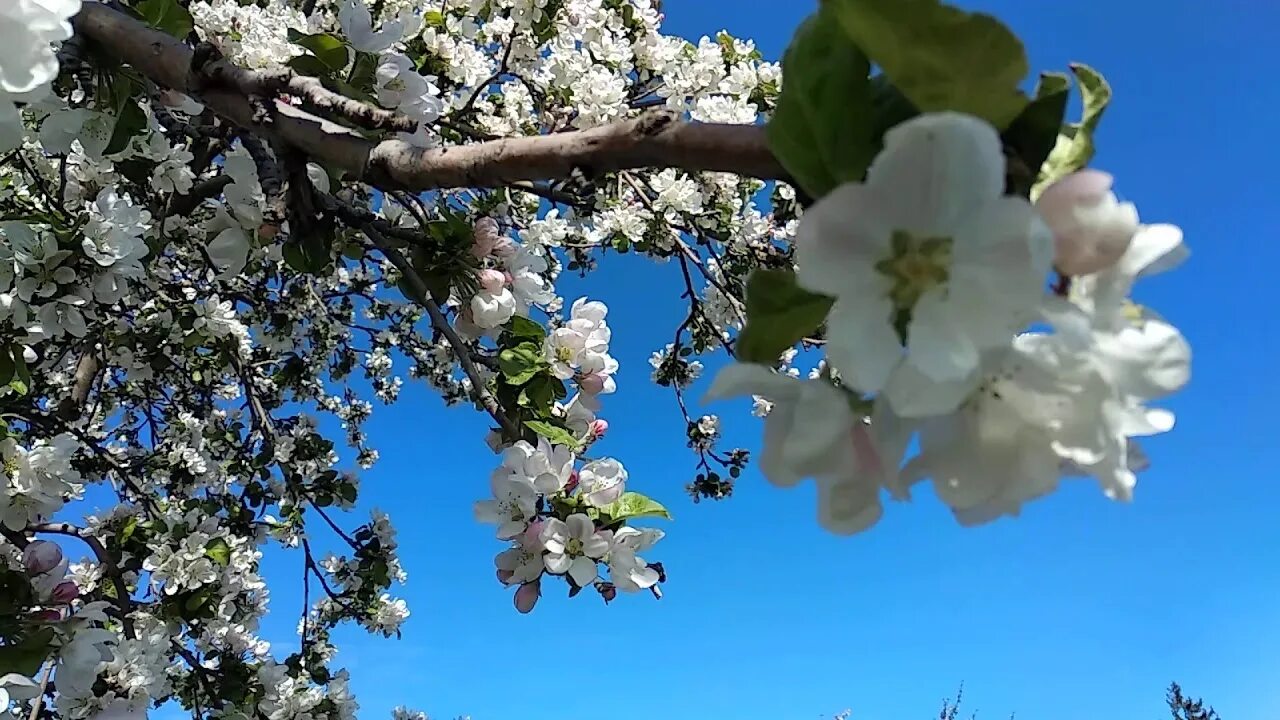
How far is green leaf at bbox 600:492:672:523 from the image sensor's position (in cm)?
176

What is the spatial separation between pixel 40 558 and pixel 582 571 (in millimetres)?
1533

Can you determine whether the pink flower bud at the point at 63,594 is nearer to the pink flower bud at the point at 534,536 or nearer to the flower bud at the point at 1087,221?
the pink flower bud at the point at 534,536

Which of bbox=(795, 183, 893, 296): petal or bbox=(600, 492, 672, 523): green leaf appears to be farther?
bbox=(600, 492, 672, 523): green leaf

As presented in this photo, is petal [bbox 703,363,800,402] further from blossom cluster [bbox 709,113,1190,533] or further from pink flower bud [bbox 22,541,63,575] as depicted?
pink flower bud [bbox 22,541,63,575]

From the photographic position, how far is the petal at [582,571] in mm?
1696

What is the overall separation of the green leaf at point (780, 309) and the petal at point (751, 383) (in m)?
0.02

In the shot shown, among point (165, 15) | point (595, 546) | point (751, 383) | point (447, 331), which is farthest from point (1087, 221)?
point (165, 15)

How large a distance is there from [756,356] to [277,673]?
10.9 ft

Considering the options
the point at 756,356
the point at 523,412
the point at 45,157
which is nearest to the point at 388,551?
the point at 45,157

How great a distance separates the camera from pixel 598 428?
202cm

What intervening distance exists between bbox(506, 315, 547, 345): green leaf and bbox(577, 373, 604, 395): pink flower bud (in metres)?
0.14

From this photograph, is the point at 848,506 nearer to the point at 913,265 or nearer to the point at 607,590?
the point at 913,265

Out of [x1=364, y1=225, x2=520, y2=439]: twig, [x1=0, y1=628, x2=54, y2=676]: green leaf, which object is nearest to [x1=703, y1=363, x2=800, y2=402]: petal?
[x1=364, y1=225, x2=520, y2=439]: twig

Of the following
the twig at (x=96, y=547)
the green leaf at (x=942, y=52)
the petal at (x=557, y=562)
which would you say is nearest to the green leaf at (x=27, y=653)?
the twig at (x=96, y=547)
